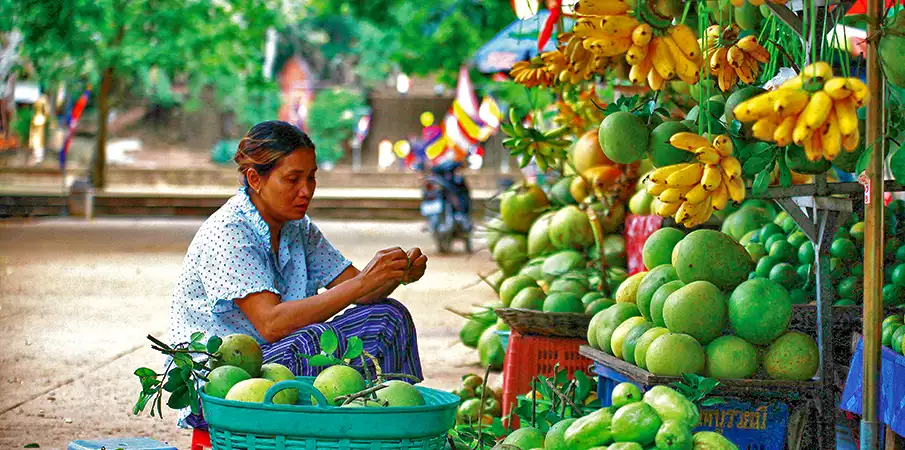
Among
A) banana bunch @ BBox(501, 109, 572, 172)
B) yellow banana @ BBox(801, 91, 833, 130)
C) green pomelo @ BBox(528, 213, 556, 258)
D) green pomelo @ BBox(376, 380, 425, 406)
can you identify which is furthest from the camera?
green pomelo @ BBox(528, 213, 556, 258)

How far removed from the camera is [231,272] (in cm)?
347

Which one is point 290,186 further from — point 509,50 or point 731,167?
point 509,50

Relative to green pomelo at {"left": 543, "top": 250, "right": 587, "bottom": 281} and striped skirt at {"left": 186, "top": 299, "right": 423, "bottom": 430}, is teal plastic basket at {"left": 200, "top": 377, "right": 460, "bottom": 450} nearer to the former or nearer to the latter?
striped skirt at {"left": 186, "top": 299, "right": 423, "bottom": 430}

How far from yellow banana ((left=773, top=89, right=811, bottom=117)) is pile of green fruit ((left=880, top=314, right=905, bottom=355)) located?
4.24 feet

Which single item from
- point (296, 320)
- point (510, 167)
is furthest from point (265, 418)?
point (510, 167)

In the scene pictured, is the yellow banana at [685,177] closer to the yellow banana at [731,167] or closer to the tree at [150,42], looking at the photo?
the yellow banana at [731,167]

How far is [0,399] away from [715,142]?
427 centimetres

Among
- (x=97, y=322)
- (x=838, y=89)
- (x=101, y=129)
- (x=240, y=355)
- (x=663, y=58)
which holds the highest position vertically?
(x=101, y=129)

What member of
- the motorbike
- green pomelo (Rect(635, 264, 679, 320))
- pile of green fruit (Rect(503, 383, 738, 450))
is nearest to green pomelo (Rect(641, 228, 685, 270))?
green pomelo (Rect(635, 264, 679, 320))

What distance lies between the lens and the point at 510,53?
8234 millimetres

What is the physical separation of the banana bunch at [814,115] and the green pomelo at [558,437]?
2.69ft

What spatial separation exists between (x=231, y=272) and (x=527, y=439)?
3.66 feet

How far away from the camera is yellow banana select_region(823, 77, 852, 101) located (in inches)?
88.5

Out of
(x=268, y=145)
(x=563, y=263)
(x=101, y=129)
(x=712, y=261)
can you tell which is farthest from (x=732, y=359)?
(x=101, y=129)
